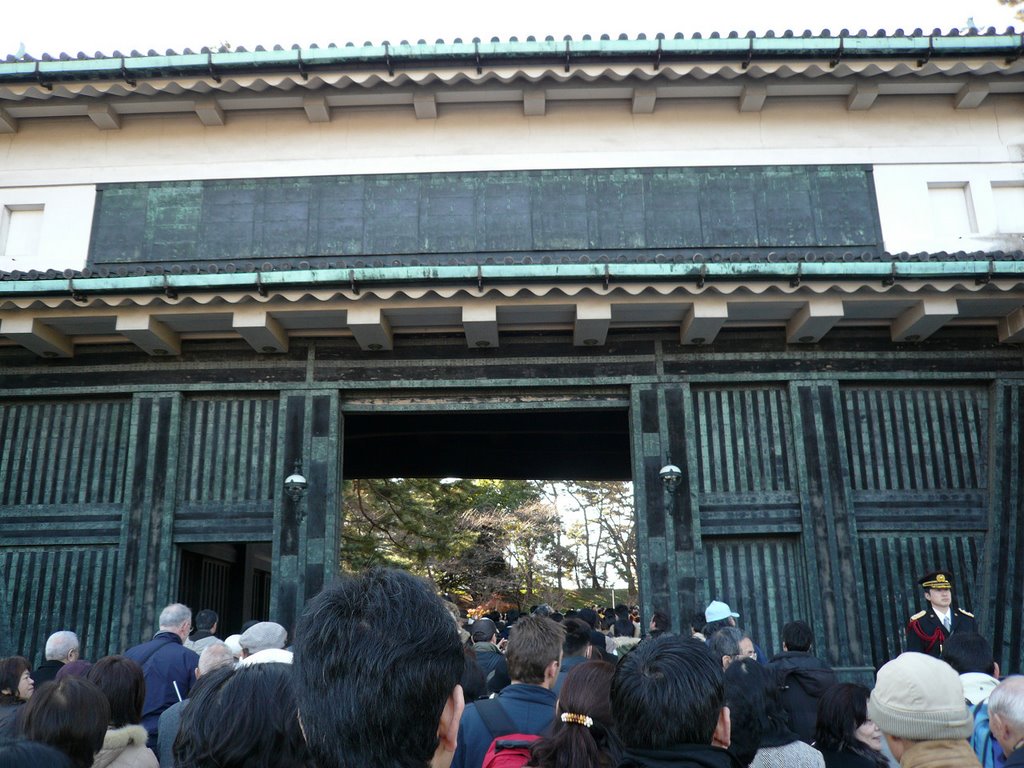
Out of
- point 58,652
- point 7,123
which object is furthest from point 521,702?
point 7,123

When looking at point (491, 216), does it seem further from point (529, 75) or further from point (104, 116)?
point (104, 116)

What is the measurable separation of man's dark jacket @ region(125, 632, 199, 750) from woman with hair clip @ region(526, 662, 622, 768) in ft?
10.6

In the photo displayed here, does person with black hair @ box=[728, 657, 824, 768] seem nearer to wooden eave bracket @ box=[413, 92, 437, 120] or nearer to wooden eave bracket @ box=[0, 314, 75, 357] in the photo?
wooden eave bracket @ box=[0, 314, 75, 357]

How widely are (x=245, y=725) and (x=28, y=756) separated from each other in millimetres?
646

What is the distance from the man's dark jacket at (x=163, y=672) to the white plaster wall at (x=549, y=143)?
264 inches

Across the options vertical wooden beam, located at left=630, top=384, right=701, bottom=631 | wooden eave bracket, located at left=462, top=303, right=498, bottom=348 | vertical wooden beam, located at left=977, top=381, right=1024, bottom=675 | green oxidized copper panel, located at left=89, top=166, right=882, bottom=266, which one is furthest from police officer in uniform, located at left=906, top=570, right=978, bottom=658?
wooden eave bracket, located at left=462, top=303, right=498, bottom=348

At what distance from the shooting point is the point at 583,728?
3.02 meters

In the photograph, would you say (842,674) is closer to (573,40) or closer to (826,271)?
(826,271)

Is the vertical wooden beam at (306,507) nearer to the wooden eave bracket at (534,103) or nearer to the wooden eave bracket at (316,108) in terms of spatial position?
the wooden eave bracket at (316,108)

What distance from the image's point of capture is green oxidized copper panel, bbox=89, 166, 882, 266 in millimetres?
10289

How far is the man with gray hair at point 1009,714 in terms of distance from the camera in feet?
11.1

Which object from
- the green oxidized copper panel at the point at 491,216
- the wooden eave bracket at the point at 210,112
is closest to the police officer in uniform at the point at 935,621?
the green oxidized copper panel at the point at 491,216

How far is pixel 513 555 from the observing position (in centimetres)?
3266

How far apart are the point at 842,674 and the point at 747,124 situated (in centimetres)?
664
